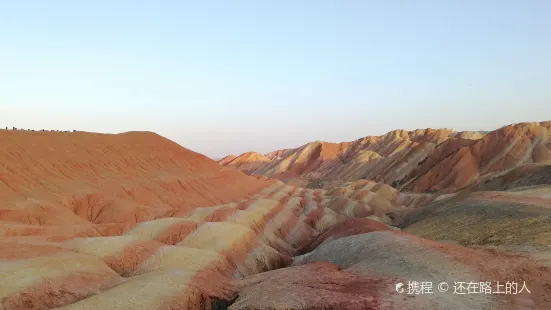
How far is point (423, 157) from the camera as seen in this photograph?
357 feet

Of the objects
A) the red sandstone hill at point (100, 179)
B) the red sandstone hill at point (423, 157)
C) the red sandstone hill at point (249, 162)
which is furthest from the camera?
the red sandstone hill at point (249, 162)

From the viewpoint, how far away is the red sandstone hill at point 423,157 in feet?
260

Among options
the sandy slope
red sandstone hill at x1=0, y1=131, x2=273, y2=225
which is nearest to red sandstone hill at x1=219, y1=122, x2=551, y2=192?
red sandstone hill at x1=0, y1=131, x2=273, y2=225

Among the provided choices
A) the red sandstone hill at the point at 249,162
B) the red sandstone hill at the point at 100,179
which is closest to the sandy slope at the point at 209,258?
the red sandstone hill at the point at 100,179

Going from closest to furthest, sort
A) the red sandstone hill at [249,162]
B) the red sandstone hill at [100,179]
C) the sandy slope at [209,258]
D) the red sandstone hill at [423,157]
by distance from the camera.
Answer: the sandy slope at [209,258], the red sandstone hill at [100,179], the red sandstone hill at [423,157], the red sandstone hill at [249,162]

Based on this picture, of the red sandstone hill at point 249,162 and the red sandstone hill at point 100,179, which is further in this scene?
the red sandstone hill at point 249,162

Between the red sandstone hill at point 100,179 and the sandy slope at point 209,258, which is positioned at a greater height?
the red sandstone hill at point 100,179

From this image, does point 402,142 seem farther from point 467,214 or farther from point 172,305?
point 172,305

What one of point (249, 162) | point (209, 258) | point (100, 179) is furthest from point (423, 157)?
point (249, 162)

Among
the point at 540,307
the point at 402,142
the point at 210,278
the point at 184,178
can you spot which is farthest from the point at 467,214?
the point at 402,142

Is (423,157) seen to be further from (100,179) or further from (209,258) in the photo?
(209,258)

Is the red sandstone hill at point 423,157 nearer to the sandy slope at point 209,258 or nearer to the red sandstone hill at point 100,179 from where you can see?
the red sandstone hill at point 100,179

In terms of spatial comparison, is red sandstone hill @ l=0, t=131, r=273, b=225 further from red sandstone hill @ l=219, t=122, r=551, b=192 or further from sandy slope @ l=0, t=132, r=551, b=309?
red sandstone hill @ l=219, t=122, r=551, b=192

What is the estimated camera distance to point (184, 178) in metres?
65.2
